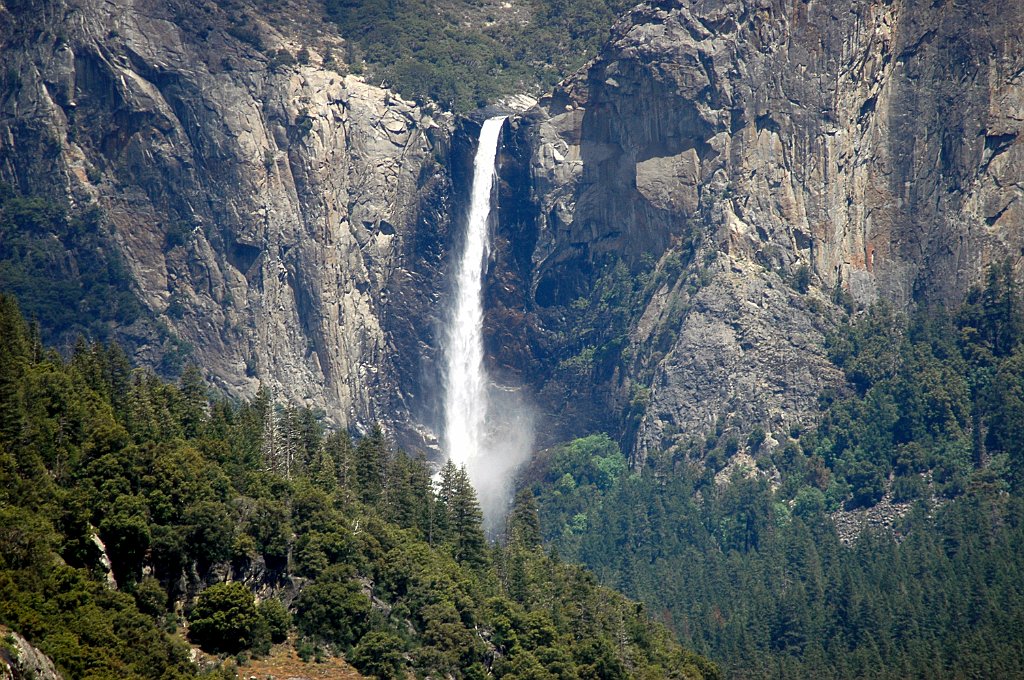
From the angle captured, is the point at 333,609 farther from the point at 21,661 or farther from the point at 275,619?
the point at 21,661

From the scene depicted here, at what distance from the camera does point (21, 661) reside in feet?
318

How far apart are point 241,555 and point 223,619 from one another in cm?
751

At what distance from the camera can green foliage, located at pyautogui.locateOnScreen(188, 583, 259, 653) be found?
118688 millimetres

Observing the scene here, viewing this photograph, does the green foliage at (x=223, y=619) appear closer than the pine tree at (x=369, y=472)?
Yes

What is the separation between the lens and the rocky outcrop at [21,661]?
95.8 m

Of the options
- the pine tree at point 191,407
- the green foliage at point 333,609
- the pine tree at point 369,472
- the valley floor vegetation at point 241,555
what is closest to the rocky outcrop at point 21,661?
the valley floor vegetation at point 241,555

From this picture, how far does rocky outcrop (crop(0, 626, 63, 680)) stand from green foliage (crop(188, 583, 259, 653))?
18.6m

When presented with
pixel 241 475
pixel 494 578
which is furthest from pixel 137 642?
pixel 494 578

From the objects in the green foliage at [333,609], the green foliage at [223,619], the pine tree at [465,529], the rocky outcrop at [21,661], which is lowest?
the rocky outcrop at [21,661]

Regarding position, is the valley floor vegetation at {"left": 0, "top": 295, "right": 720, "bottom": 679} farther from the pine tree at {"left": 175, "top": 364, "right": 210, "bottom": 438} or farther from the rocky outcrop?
the rocky outcrop

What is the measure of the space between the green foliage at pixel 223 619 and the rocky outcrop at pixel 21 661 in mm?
18561

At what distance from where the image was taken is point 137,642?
111 meters

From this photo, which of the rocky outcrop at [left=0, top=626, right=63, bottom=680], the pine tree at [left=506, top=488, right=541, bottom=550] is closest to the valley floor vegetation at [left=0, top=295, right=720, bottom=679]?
the rocky outcrop at [left=0, top=626, right=63, bottom=680]

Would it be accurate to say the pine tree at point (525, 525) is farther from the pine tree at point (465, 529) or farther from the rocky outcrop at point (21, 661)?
the rocky outcrop at point (21, 661)
